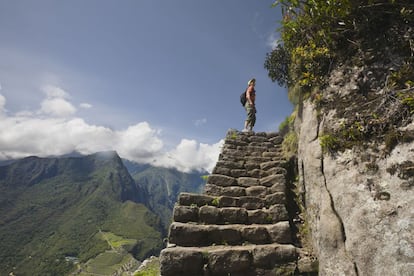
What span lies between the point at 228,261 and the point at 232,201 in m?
1.65

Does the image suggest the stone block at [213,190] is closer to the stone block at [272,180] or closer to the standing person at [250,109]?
the stone block at [272,180]

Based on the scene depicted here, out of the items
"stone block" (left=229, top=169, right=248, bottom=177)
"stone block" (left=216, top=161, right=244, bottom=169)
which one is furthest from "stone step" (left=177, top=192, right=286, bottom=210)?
"stone block" (left=216, top=161, right=244, bottom=169)

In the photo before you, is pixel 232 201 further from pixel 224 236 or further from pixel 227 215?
pixel 224 236

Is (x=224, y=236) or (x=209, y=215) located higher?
(x=209, y=215)

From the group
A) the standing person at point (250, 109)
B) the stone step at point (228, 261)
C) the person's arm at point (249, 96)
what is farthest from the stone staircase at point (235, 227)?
the person's arm at point (249, 96)

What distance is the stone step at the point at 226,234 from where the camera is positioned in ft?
13.7

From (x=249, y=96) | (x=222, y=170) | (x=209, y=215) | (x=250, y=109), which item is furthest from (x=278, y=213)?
(x=249, y=96)

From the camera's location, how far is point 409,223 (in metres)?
2.39

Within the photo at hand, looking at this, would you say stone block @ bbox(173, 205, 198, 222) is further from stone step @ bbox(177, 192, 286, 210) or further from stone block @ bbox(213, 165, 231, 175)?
stone block @ bbox(213, 165, 231, 175)

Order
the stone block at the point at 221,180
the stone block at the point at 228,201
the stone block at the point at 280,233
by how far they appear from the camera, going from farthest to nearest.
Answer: the stone block at the point at 221,180 → the stone block at the point at 228,201 → the stone block at the point at 280,233

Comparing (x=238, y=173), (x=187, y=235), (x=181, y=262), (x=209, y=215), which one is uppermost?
(x=238, y=173)

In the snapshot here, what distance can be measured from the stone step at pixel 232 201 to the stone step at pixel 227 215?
25 cm

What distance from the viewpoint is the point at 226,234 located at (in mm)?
4301

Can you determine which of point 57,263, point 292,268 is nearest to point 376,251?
point 292,268
